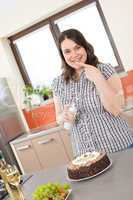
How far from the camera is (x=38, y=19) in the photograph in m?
3.81

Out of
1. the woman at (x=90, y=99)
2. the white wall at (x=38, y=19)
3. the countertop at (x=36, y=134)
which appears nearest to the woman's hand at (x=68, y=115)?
the woman at (x=90, y=99)

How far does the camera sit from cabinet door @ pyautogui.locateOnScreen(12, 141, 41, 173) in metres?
3.68

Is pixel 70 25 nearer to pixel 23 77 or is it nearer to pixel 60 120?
pixel 23 77

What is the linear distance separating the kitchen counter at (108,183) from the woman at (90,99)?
0.14 meters

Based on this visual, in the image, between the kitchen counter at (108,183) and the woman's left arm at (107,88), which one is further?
the woman's left arm at (107,88)

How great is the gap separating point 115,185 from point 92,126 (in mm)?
533

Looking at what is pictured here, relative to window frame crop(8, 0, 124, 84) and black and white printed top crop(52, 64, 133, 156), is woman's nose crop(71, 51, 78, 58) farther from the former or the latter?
window frame crop(8, 0, 124, 84)

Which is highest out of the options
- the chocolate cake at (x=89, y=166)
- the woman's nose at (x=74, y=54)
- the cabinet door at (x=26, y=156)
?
the woman's nose at (x=74, y=54)

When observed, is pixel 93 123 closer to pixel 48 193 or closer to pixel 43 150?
pixel 48 193

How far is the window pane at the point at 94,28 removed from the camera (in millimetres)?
3662

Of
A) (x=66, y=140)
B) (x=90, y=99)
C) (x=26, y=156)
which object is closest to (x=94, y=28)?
(x=66, y=140)

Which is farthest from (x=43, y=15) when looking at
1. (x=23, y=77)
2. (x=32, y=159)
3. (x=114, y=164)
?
(x=114, y=164)

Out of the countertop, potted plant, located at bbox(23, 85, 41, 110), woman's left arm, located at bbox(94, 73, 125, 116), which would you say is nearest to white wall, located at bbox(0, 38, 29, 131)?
potted plant, located at bbox(23, 85, 41, 110)

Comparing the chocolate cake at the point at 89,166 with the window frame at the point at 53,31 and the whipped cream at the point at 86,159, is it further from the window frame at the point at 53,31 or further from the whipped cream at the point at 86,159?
the window frame at the point at 53,31
